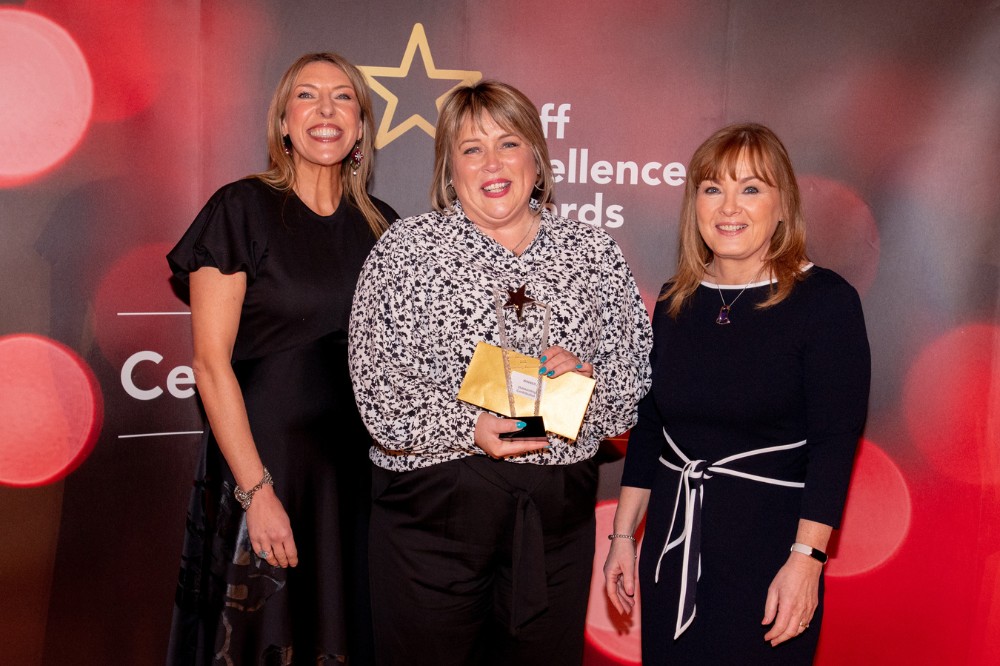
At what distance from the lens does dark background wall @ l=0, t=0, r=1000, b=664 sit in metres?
2.55

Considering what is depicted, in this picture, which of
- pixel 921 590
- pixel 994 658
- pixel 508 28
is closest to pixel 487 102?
pixel 508 28

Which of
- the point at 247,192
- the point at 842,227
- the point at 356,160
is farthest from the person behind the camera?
the point at 842,227

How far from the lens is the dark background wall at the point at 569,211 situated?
8.36 ft

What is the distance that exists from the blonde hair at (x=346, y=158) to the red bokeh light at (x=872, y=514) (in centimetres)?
194

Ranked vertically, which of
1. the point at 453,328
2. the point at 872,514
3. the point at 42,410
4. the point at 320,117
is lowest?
the point at 872,514

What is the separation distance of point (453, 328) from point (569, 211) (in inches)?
47.1

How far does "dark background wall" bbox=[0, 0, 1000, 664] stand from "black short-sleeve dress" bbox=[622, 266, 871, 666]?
106 cm

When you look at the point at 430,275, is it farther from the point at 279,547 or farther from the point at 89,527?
the point at 89,527

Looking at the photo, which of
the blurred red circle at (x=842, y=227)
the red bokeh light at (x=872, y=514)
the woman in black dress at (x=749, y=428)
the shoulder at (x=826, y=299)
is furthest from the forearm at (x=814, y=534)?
the blurred red circle at (x=842, y=227)

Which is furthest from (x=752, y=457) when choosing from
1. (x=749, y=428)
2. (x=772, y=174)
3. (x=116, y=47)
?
(x=116, y=47)

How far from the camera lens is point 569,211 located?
2.79 metres

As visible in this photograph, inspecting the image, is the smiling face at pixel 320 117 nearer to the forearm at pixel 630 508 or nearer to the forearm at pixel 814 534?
the forearm at pixel 630 508

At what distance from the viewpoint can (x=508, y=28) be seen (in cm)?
268

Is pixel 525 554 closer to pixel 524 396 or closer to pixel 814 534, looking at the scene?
pixel 524 396
